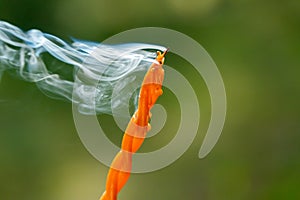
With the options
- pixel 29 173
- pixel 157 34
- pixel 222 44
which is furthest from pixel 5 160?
pixel 222 44

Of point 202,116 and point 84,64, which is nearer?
point 84,64

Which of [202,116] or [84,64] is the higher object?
[202,116]

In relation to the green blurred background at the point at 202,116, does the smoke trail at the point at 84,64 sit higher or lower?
lower

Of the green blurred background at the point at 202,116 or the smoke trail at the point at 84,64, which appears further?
the green blurred background at the point at 202,116

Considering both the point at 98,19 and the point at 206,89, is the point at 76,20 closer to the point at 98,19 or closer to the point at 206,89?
the point at 98,19
